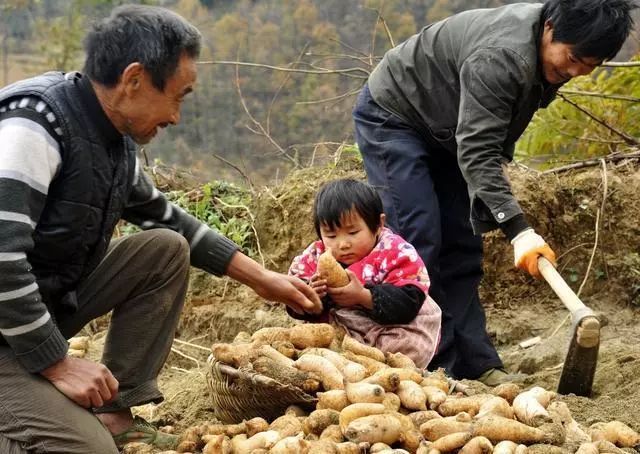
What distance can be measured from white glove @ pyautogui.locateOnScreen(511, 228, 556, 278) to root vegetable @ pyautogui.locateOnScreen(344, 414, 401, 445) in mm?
966

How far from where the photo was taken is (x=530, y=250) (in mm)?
2973

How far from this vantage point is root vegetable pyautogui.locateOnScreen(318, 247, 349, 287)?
9.39 feet

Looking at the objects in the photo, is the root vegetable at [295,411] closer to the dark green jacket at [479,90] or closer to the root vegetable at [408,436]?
the root vegetable at [408,436]

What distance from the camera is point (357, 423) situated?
2.25 m

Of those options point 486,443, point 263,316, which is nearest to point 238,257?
point 486,443

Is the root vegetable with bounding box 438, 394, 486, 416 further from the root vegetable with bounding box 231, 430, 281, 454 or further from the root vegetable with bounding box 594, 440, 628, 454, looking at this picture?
the root vegetable with bounding box 231, 430, 281, 454

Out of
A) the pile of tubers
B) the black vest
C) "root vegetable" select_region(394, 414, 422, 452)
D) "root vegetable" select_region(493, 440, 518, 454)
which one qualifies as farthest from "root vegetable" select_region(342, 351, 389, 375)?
the black vest

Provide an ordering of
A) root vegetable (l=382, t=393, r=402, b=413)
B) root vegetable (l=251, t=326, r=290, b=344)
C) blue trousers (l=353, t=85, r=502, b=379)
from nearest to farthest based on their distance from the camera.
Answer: root vegetable (l=382, t=393, r=402, b=413) < root vegetable (l=251, t=326, r=290, b=344) < blue trousers (l=353, t=85, r=502, b=379)

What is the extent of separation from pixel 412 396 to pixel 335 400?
228mm

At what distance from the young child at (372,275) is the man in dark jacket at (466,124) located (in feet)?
1.01

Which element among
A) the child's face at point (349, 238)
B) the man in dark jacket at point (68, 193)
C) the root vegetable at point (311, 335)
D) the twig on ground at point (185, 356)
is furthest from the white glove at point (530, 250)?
the twig on ground at point (185, 356)

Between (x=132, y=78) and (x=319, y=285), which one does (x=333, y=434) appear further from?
→ (x=132, y=78)

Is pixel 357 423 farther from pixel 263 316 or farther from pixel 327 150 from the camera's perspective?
pixel 327 150

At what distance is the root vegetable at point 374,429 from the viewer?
2.23 metres
